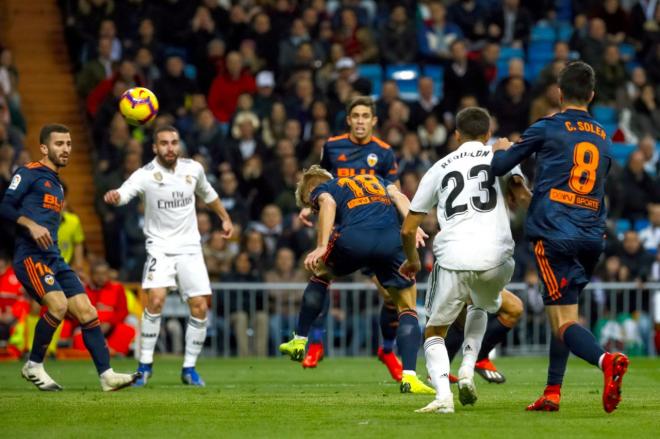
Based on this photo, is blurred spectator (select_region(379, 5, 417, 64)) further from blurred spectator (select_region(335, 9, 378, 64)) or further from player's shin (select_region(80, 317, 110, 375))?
player's shin (select_region(80, 317, 110, 375))

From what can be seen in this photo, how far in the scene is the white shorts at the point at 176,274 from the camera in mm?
13906

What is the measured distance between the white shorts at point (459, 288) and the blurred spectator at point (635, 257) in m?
11.3

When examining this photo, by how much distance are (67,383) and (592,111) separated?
13125mm

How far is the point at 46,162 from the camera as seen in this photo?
12.9 meters

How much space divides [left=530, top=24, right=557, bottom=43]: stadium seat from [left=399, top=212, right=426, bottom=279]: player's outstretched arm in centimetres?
1678

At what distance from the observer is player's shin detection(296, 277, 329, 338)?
1266 centimetres

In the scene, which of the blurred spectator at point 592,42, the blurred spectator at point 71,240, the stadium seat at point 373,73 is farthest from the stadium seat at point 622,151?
the blurred spectator at point 71,240

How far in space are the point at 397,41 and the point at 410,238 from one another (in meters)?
15.0

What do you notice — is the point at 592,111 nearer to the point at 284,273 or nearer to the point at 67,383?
the point at 284,273

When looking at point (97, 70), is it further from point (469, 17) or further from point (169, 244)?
point (169, 244)

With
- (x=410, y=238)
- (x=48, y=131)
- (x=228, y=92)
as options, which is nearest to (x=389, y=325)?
(x=48, y=131)

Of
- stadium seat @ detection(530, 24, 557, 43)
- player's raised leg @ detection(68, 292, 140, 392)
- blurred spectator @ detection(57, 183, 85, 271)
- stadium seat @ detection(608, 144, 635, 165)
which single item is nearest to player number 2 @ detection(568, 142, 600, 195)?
player's raised leg @ detection(68, 292, 140, 392)

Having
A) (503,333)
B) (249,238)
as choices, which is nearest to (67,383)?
(503,333)

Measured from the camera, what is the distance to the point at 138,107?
14.3 meters
